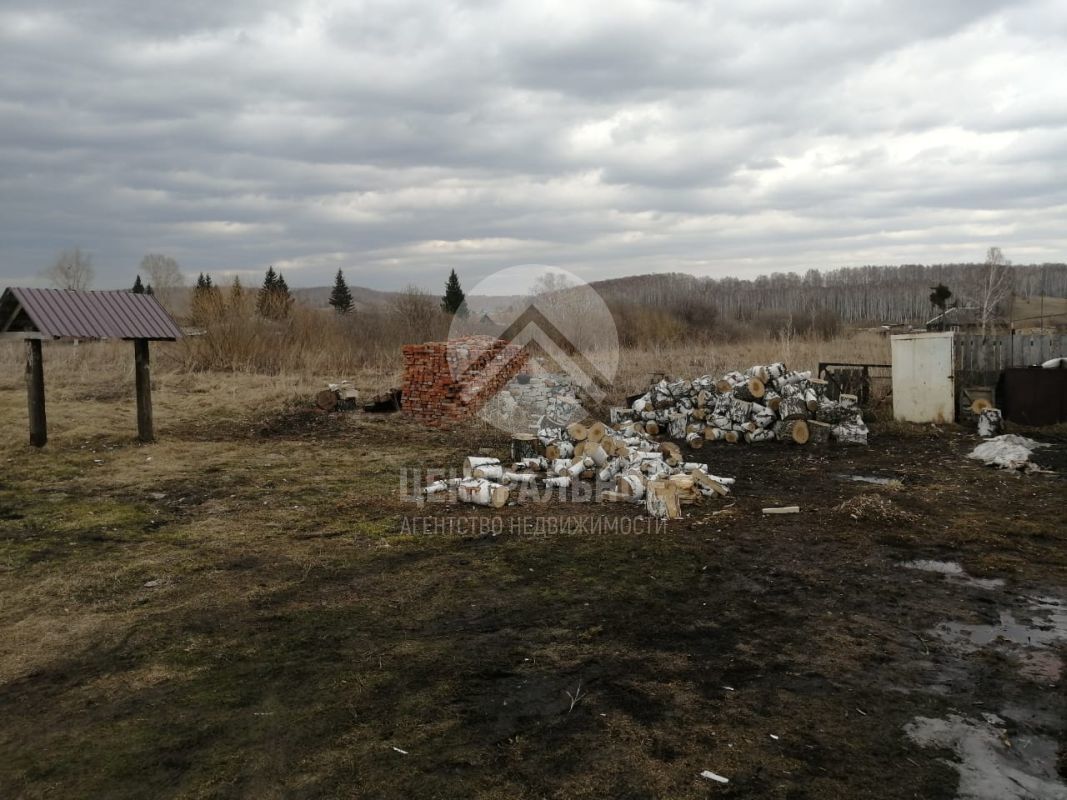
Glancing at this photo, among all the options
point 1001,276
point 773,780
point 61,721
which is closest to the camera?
point 773,780

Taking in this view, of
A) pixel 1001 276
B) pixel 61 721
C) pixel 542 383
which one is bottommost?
pixel 61 721

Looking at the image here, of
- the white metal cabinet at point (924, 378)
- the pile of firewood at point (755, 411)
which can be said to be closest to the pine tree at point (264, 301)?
the pile of firewood at point (755, 411)

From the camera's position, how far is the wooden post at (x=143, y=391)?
38.4 feet

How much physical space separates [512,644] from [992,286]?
52738 mm

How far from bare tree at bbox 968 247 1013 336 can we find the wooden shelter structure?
45.6m

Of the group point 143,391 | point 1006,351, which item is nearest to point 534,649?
A: point 143,391

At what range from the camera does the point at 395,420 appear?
14992 mm

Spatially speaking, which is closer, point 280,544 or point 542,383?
point 280,544

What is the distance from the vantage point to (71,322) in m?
10.5

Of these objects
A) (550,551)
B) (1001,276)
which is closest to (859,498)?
(550,551)

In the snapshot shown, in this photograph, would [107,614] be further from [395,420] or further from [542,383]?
[542,383]

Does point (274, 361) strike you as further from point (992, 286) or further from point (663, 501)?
point (992, 286)

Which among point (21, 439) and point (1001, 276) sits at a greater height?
point (1001, 276)

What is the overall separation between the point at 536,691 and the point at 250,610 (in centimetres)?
241
